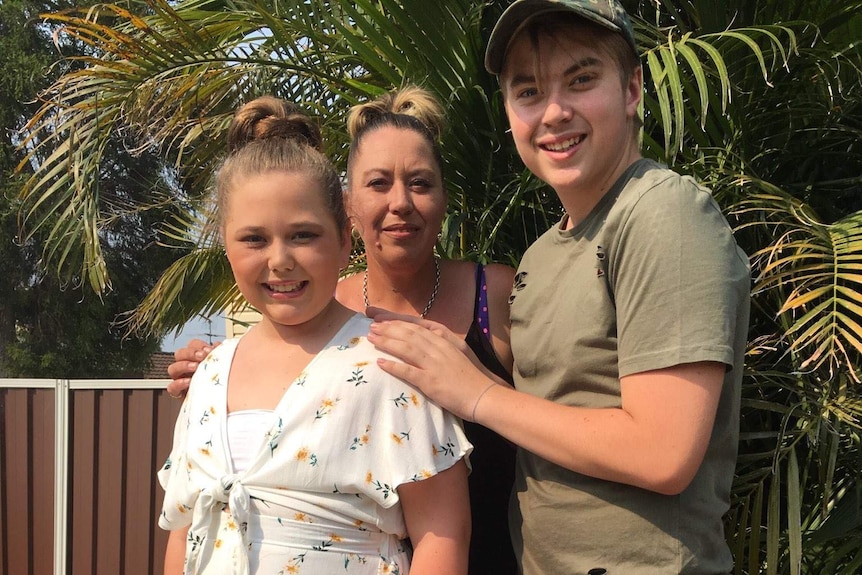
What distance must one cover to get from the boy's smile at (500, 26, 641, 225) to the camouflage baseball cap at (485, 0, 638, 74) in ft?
0.11

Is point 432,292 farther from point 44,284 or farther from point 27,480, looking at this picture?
point 44,284

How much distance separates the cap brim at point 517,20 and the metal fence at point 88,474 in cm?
454

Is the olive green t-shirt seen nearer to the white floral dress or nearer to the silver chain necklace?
the white floral dress

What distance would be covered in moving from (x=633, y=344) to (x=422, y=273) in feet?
3.13

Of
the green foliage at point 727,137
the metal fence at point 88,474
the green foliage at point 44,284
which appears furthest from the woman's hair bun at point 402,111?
the green foliage at point 44,284

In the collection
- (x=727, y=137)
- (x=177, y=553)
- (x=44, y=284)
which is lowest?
(x=177, y=553)

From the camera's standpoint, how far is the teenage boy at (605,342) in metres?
1.22

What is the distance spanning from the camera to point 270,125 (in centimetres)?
178

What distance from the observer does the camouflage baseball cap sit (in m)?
1.34

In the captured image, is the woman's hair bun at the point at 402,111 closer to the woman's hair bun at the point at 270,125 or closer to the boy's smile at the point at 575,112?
the woman's hair bun at the point at 270,125

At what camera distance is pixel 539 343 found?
1.46 m

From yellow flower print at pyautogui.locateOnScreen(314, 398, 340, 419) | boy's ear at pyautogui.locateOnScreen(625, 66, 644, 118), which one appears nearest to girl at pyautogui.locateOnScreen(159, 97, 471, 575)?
yellow flower print at pyautogui.locateOnScreen(314, 398, 340, 419)

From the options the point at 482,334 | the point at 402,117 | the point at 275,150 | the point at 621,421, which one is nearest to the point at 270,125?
the point at 275,150

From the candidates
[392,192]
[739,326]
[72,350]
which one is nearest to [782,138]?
[392,192]
